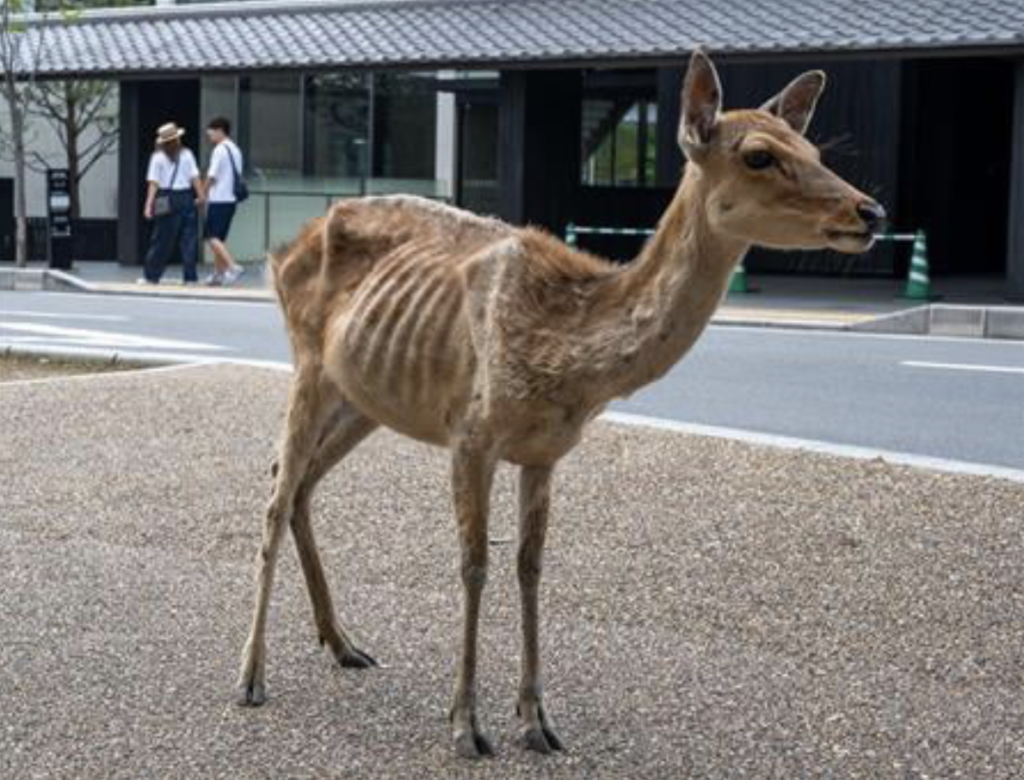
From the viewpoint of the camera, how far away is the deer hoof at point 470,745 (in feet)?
17.9

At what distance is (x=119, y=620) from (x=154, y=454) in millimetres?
3729

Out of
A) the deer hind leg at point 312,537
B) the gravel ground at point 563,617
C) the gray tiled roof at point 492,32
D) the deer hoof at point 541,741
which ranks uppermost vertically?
the gray tiled roof at point 492,32

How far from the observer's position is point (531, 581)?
560 centimetres

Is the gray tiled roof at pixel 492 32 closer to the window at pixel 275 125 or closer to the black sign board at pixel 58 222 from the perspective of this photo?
the black sign board at pixel 58 222

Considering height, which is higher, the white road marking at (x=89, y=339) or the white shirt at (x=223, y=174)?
the white shirt at (x=223, y=174)

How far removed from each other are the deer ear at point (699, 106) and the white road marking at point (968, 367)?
11.2m

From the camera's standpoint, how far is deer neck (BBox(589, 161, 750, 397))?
5.16 meters

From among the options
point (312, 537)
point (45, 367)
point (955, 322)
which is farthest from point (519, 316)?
point (955, 322)

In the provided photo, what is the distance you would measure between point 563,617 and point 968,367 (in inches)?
379

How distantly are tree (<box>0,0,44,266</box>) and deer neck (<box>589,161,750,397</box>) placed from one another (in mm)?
23592

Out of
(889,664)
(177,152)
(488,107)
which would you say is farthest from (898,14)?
(889,664)

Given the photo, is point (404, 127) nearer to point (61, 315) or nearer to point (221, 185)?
point (221, 185)

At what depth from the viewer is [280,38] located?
27.1m

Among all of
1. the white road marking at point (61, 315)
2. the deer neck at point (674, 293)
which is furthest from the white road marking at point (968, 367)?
the deer neck at point (674, 293)
